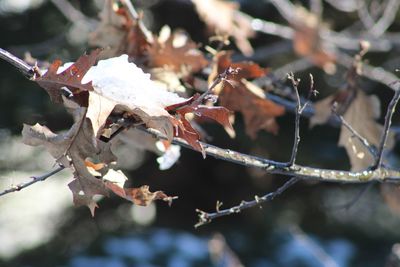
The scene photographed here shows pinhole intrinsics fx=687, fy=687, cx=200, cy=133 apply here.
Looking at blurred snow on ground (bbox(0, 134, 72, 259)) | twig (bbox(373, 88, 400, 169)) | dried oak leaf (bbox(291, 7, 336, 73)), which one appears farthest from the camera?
blurred snow on ground (bbox(0, 134, 72, 259))

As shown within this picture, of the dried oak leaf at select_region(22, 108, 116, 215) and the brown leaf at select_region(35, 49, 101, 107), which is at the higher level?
the brown leaf at select_region(35, 49, 101, 107)

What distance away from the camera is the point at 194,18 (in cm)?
426

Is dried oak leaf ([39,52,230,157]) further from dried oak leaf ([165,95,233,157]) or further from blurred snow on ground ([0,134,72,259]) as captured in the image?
blurred snow on ground ([0,134,72,259])

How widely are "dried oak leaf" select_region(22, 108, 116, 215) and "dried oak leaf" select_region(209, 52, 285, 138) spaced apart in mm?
643

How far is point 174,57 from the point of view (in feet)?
6.56

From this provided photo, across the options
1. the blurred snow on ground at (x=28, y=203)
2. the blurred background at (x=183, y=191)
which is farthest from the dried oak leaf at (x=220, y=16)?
the blurred snow on ground at (x=28, y=203)

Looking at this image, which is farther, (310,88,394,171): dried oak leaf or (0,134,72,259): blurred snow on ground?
(0,134,72,259): blurred snow on ground

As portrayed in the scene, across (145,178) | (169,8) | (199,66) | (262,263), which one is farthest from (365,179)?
(169,8)

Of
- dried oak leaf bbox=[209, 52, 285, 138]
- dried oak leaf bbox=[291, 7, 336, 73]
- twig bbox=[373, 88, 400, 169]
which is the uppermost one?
twig bbox=[373, 88, 400, 169]

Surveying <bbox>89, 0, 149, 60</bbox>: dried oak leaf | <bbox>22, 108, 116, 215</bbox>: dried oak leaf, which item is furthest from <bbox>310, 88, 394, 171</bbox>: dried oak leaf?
<bbox>22, 108, 116, 215</bbox>: dried oak leaf

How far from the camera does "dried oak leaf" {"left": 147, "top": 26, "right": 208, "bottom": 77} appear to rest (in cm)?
199

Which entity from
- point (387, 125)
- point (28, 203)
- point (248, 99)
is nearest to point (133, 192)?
point (387, 125)

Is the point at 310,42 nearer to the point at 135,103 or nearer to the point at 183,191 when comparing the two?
the point at 183,191

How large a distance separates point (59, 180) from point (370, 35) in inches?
78.3
